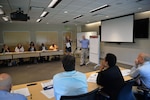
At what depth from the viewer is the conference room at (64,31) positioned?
4117 mm

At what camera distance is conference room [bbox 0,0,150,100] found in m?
4.12

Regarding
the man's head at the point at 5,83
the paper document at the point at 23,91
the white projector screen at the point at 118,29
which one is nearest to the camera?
the man's head at the point at 5,83

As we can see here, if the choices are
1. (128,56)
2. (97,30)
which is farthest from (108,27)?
(128,56)

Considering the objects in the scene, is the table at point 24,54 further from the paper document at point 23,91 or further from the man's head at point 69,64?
the man's head at point 69,64

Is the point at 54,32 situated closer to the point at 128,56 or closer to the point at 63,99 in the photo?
the point at 128,56

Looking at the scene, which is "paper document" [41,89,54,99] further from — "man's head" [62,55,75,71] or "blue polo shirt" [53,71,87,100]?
"man's head" [62,55,75,71]

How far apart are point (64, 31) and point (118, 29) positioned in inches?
208

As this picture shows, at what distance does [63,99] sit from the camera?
101 cm

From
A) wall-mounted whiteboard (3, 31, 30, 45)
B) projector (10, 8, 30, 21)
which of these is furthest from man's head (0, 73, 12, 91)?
wall-mounted whiteboard (3, 31, 30, 45)

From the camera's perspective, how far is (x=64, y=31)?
10750 millimetres

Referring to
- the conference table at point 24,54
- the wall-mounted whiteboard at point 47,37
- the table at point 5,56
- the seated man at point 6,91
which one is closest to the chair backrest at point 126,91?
the seated man at point 6,91

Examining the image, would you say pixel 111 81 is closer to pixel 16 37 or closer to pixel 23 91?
pixel 23 91

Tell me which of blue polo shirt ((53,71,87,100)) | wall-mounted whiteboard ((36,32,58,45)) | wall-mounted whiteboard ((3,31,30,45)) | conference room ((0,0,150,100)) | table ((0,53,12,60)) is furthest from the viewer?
wall-mounted whiteboard ((36,32,58,45))

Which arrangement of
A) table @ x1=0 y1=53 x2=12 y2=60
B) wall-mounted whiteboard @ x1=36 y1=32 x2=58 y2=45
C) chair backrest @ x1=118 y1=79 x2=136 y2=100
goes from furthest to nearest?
wall-mounted whiteboard @ x1=36 y1=32 x2=58 y2=45 < table @ x1=0 y1=53 x2=12 y2=60 < chair backrest @ x1=118 y1=79 x2=136 y2=100
